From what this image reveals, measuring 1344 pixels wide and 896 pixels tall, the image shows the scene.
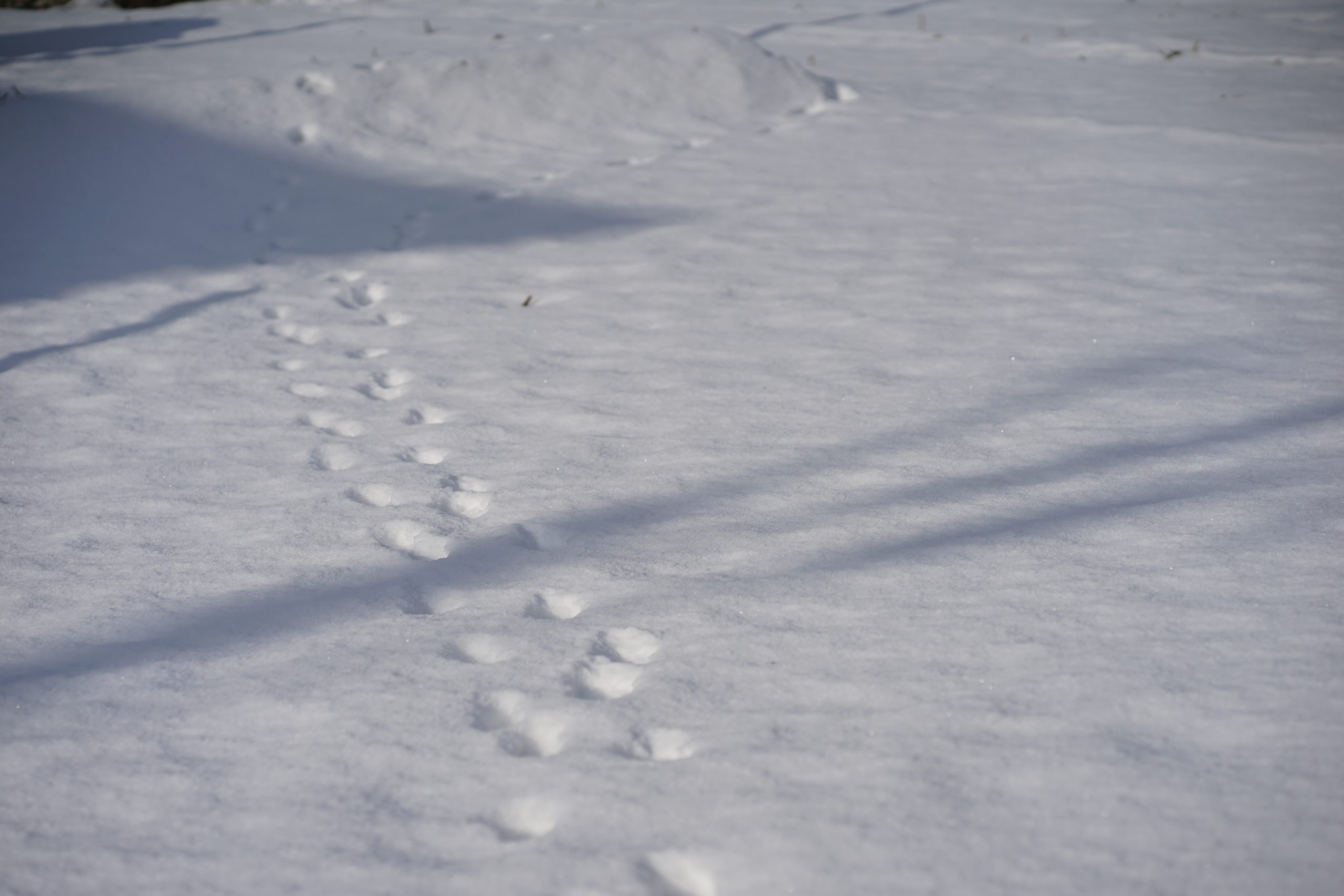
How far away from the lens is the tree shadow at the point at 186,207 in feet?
11.2

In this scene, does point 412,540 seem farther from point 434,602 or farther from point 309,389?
point 309,389

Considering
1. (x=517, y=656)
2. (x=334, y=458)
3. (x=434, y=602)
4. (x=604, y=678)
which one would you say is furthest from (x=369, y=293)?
(x=604, y=678)

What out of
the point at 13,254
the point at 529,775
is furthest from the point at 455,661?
the point at 13,254

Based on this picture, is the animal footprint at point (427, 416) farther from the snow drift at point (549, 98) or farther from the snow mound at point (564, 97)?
the snow mound at point (564, 97)

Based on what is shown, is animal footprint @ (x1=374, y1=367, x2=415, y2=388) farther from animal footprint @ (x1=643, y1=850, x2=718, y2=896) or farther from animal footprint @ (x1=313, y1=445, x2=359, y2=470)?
animal footprint @ (x1=643, y1=850, x2=718, y2=896)

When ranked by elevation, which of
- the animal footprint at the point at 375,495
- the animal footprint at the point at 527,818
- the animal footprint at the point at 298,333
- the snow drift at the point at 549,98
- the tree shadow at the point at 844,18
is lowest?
the animal footprint at the point at 527,818

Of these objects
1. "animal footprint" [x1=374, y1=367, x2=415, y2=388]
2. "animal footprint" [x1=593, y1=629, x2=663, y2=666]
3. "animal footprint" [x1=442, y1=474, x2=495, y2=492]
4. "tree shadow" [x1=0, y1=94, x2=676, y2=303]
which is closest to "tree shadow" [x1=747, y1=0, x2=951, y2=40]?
"tree shadow" [x1=0, y1=94, x2=676, y2=303]

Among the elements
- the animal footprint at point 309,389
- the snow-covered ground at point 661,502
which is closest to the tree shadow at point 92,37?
the snow-covered ground at point 661,502

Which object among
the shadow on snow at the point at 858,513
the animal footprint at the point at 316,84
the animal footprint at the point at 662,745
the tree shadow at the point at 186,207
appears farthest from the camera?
the animal footprint at the point at 316,84

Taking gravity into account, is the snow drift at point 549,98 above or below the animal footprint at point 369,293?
above

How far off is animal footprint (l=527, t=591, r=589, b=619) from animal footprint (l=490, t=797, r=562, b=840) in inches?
17.1

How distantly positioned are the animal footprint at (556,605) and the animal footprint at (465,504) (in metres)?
0.35

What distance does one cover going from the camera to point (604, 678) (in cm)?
151

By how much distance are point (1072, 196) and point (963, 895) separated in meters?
3.34
